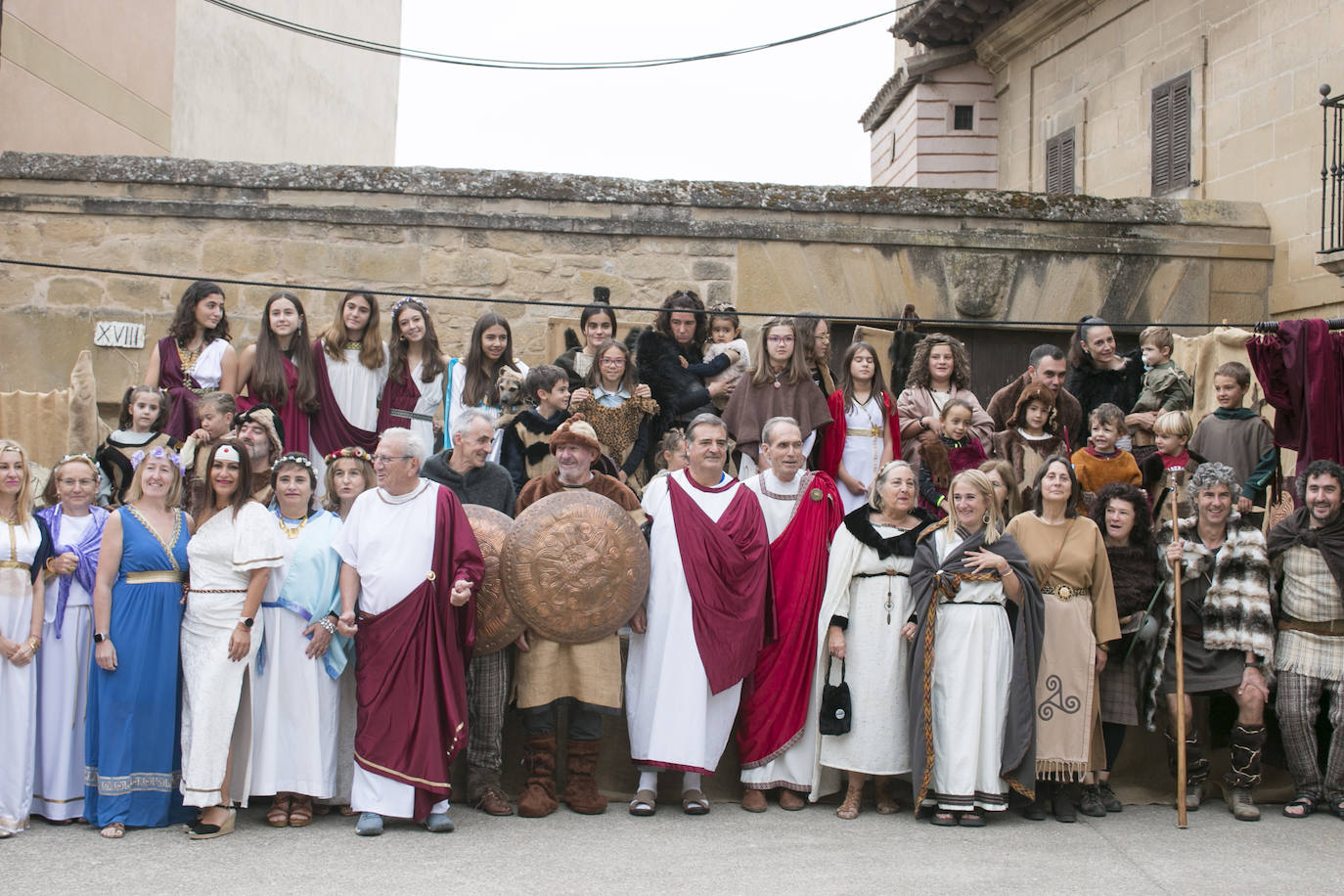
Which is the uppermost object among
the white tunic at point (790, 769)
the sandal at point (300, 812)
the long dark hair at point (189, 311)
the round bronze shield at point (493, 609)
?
the long dark hair at point (189, 311)

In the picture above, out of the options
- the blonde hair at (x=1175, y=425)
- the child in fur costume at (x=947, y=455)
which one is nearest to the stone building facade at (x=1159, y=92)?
the blonde hair at (x=1175, y=425)

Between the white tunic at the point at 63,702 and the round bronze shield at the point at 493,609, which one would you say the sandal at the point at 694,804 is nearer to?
the round bronze shield at the point at 493,609

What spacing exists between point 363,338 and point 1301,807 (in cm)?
509

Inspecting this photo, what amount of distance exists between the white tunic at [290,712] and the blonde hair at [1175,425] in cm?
440

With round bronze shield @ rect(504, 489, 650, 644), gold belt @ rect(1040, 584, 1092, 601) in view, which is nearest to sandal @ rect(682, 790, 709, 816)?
round bronze shield @ rect(504, 489, 650, 644)

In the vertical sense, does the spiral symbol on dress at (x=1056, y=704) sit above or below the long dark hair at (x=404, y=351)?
below

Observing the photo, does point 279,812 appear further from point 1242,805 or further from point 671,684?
point 1242,805

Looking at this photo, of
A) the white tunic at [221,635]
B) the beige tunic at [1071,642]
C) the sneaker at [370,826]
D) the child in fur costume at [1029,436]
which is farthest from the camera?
the child in fur costume at [1029,436]

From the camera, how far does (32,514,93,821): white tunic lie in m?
5.25

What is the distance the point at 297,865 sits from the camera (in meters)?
4.67

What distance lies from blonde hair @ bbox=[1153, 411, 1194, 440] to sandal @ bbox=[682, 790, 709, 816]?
3227 mm

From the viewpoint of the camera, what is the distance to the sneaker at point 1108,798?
19.1 feet

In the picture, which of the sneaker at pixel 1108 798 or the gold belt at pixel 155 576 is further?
the sneaker at pixel 1108 798

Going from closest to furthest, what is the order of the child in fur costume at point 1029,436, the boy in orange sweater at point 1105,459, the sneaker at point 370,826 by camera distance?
the sneaker at point 370,826
the boy in orange sweater at point 1105,459
the child in fur costume at point 1029,436
